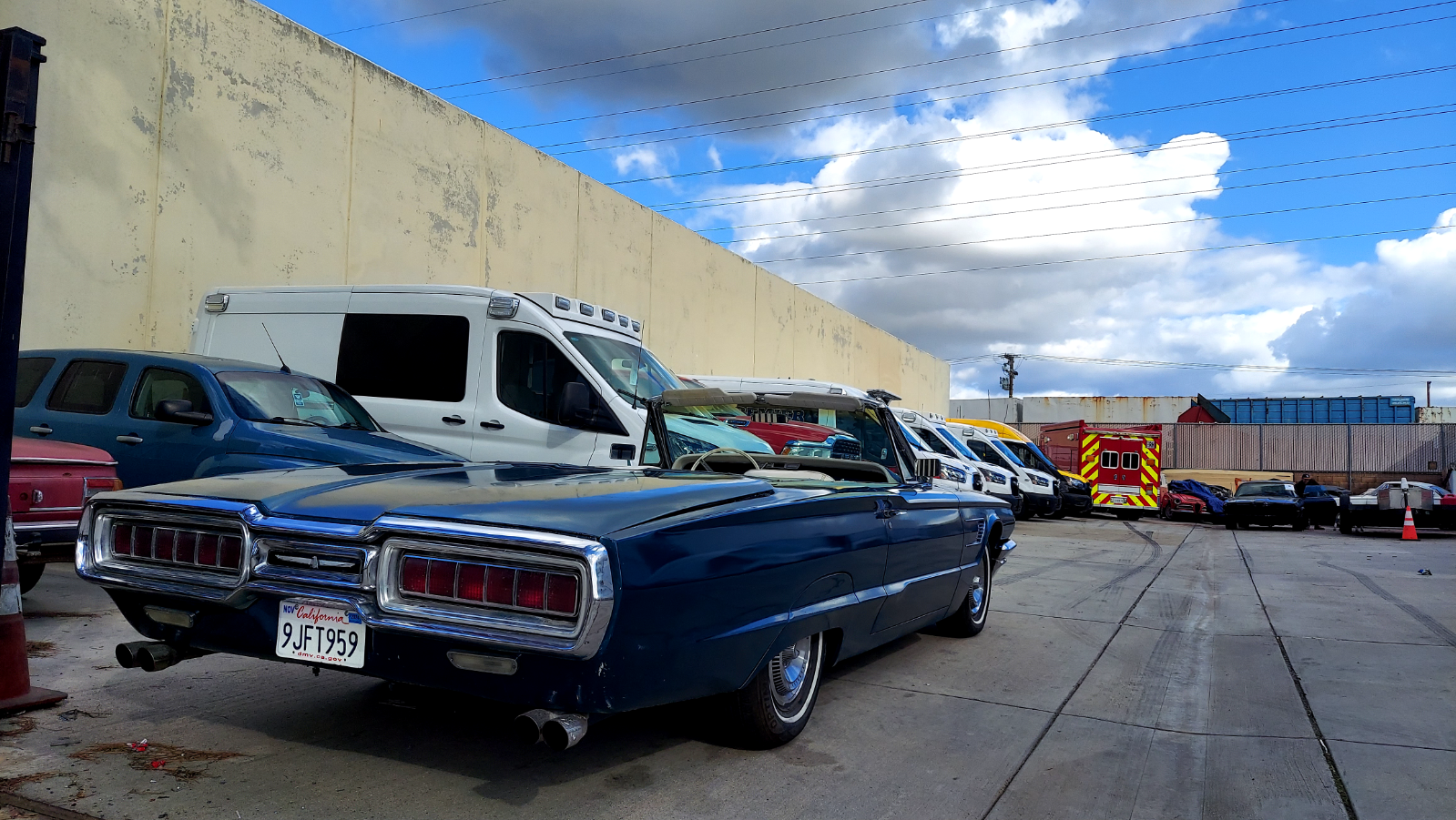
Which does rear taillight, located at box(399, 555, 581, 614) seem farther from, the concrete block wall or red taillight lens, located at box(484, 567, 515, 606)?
the concrete block wall

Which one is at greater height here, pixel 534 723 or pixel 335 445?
pixel 335 445

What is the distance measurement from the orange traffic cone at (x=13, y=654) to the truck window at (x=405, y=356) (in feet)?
15.1

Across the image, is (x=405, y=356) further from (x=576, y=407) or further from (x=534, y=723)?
(x=534, y=723)

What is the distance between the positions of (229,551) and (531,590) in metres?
1.17

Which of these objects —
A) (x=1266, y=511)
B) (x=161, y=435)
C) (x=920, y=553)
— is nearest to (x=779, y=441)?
(x=920, y=553)

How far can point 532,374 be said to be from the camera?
329 inches

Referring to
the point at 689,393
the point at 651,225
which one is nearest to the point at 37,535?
the point at 689,393

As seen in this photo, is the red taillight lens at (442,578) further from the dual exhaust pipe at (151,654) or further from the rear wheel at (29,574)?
the rear wheel at (29,574)

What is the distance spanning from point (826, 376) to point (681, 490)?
29.6 meters

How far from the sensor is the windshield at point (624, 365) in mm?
8477

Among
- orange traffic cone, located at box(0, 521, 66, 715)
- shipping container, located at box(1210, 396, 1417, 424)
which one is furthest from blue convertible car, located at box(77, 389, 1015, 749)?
shipping container, located at box(1210, 396, 1417, 424)

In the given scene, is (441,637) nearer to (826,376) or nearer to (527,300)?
(527,300)

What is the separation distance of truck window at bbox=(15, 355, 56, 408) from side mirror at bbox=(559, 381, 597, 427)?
12.2 feet

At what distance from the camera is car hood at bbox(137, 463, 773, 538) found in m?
2.94
